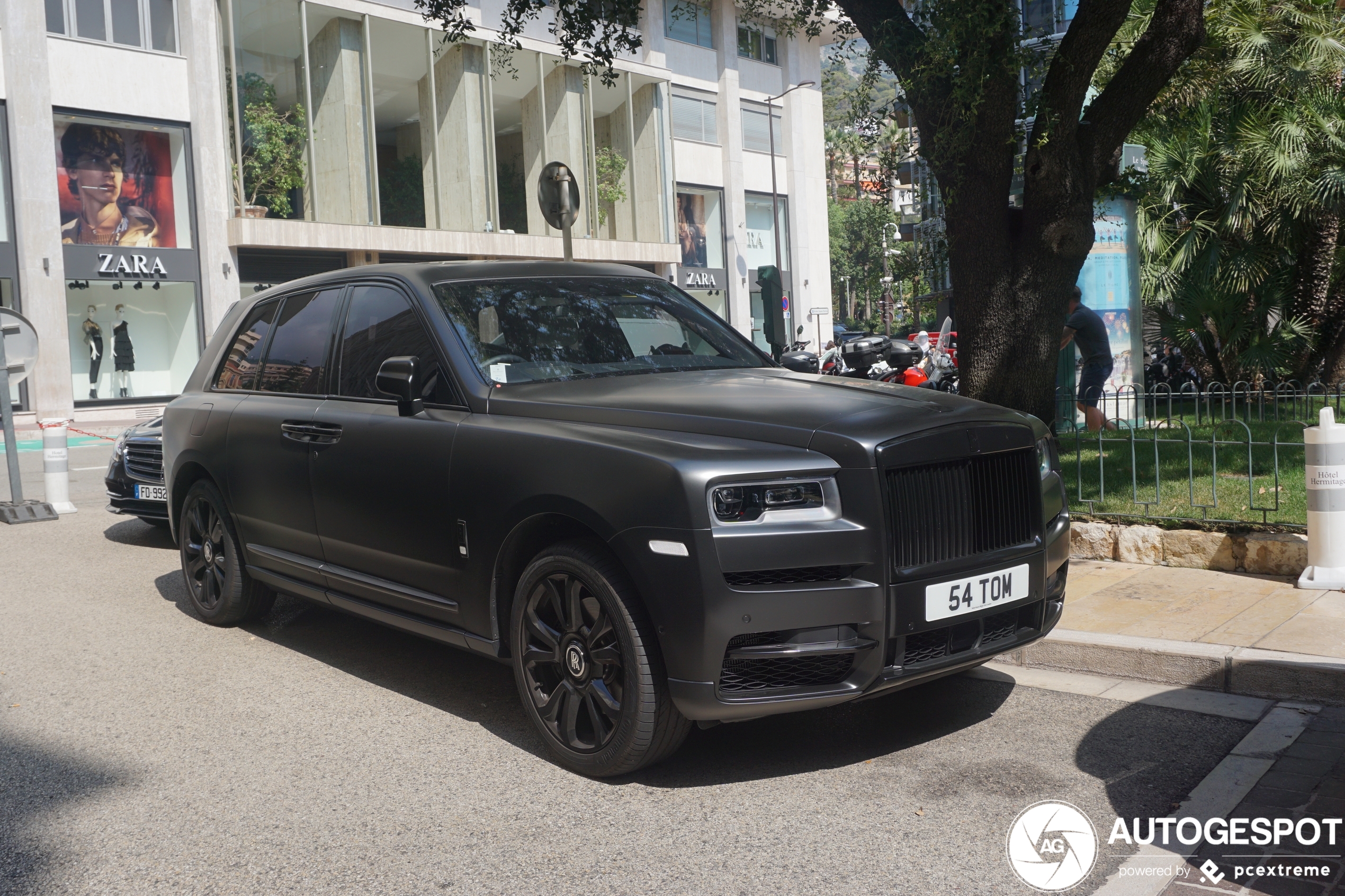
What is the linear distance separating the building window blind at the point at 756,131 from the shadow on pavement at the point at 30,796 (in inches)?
1584

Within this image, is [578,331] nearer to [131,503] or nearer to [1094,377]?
[131,503]

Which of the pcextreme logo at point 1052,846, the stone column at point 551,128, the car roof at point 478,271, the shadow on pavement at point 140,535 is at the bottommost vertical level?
the pcextreme logo at point 1052,846

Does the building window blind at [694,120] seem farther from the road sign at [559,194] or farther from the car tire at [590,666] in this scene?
the car tire at [590,666]

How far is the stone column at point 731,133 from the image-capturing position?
41.8 meters

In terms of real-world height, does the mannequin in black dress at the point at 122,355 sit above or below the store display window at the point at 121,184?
below

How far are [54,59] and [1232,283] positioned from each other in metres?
23.8

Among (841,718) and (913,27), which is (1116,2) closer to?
(913,27)

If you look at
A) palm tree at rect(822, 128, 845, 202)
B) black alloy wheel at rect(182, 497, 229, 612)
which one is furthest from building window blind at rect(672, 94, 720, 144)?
black alloy wheel at rect(182, 497, 229, 612)

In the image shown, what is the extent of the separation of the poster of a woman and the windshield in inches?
976

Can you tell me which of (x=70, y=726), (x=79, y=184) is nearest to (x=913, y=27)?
(x=70, y=726)

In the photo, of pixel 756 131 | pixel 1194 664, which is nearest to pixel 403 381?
pixel 1194 664

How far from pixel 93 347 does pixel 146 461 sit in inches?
795

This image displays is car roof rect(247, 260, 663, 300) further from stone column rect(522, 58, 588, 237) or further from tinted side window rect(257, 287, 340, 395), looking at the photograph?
stone column rect(522, 58, 588, 237)

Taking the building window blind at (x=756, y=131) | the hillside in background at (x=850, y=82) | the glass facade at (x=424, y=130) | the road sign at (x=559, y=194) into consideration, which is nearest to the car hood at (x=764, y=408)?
the hillside in background at (x=850, y=82)
